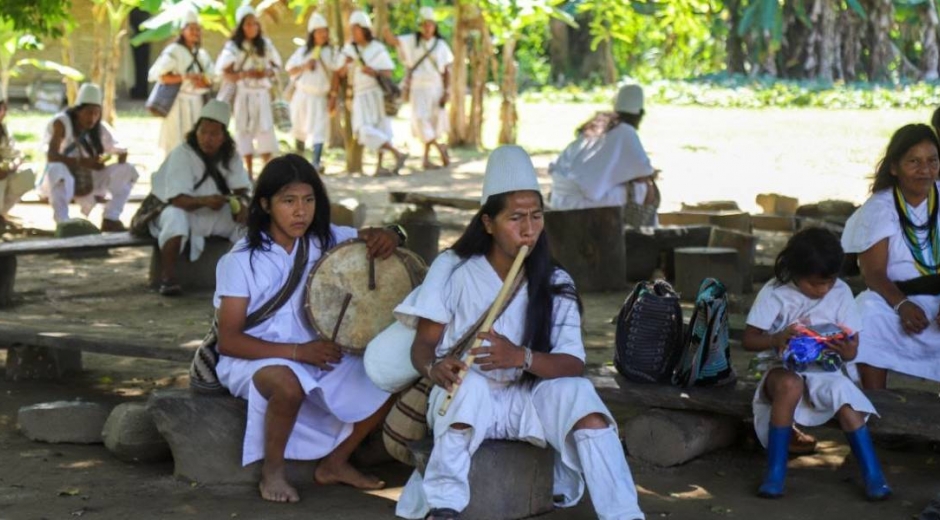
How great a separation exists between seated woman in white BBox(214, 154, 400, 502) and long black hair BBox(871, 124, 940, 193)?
210cm

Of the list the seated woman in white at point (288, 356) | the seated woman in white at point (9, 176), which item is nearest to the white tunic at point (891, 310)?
the seated woman in white at point (288, 356)

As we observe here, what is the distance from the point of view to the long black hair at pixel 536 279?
4.91 metres

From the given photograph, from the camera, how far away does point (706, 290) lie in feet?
18.6

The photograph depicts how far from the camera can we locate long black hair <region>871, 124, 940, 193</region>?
6.07 m

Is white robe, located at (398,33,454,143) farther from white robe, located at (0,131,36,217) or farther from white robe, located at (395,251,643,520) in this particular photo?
white robe, located at (395,251,643,520)

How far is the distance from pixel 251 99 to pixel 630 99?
6400mm

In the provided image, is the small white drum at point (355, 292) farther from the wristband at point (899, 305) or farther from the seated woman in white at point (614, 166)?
the seated woman in white at point (614, 166)

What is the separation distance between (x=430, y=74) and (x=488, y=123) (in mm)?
6515

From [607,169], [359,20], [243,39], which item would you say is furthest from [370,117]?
[607,169]

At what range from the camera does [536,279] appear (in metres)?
4.94

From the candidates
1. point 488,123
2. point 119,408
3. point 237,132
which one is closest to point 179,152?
point 119,408

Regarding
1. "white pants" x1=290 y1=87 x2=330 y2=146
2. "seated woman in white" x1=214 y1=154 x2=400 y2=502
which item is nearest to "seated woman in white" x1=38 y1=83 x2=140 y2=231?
"white pants" x1=290 y1=87 x2=330 y2=146

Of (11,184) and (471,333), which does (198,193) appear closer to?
(11,184)

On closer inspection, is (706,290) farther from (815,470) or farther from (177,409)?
(177,409)
